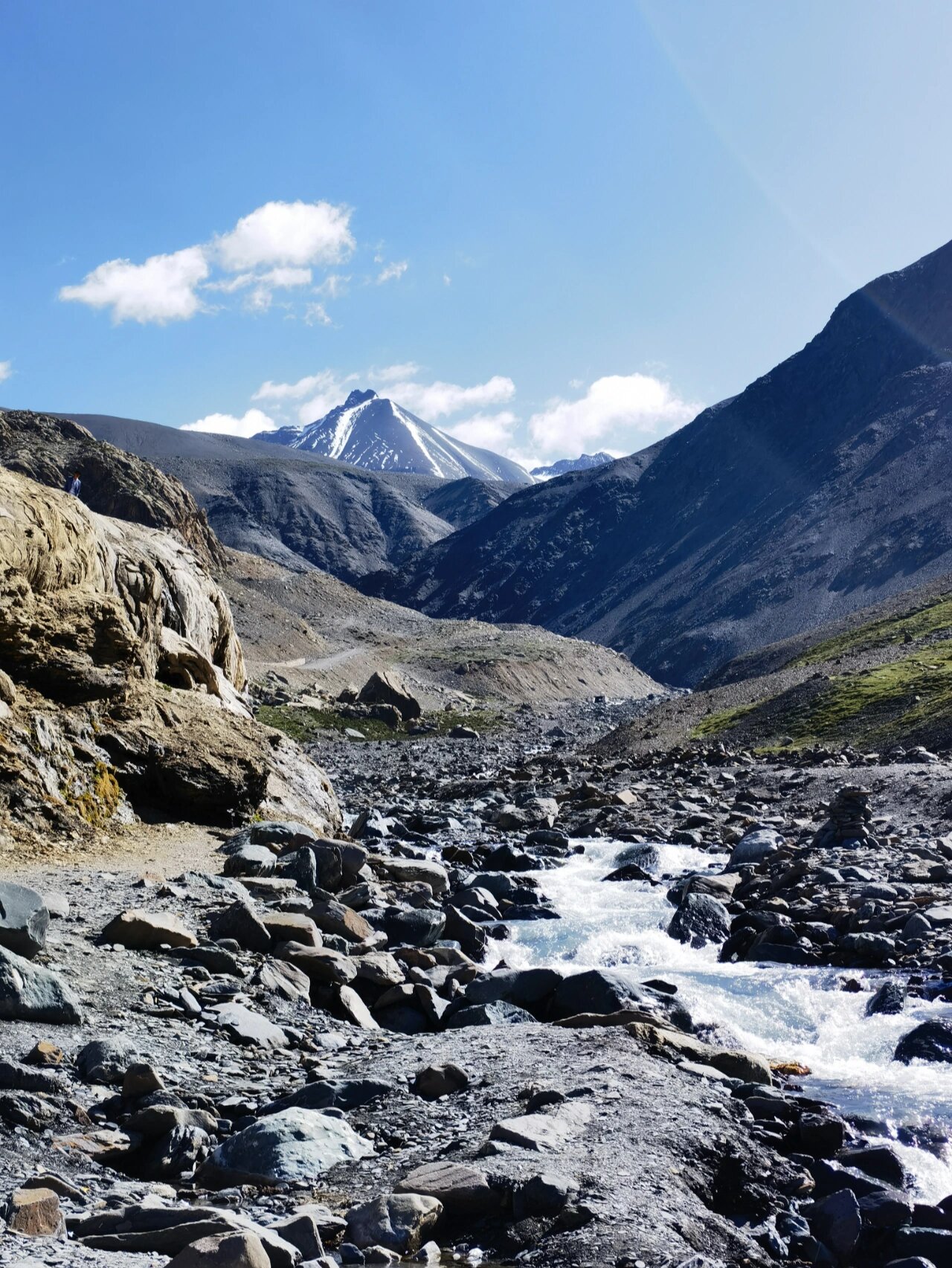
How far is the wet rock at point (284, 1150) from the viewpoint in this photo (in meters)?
7.47

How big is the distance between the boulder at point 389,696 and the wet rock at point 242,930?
75.5m

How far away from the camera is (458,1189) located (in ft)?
23.4

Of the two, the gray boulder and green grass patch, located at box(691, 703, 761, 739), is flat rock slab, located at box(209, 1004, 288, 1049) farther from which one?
green grass patch, located at box(691, 703, 761, 739)

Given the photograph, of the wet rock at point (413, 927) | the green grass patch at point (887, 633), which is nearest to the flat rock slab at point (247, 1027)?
the wet rock at point (413, 927)

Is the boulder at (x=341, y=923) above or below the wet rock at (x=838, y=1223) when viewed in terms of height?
above

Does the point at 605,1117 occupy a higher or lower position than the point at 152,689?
lower

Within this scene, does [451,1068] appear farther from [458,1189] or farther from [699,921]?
[699,921]

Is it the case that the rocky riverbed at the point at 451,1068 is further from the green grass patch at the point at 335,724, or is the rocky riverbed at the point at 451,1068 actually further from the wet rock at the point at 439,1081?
the green grass patch at the point at 335,724

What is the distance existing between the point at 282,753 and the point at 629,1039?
17.1 m

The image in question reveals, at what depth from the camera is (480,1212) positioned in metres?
7.08

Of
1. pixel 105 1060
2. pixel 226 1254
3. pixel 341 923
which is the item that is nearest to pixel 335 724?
pixel 341 923

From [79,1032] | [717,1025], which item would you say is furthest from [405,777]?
[79,1032]

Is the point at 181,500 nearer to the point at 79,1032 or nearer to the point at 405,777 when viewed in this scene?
the point at 405,777

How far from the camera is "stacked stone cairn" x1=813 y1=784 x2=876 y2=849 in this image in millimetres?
26750
